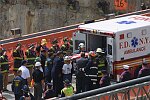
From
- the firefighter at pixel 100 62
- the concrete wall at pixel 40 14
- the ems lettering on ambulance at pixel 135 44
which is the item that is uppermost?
the ems lettering on ambulance at pixel 135 44

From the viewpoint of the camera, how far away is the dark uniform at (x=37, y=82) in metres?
17.4

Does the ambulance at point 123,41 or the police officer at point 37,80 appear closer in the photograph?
the police officer at point 37,80

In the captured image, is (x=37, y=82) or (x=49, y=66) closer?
(x=37, y=82)

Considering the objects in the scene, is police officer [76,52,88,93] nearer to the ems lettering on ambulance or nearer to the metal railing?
the ems lettering on ambulance

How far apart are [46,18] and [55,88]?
18181 mm

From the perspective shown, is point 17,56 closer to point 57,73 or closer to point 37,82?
point 57,73

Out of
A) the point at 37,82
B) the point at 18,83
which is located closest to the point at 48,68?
the point at 37,82

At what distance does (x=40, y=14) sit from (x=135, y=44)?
56.7 feet

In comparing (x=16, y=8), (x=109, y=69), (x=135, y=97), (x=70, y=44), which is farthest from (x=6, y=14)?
(x=135, y=97)

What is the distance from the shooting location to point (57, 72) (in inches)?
717

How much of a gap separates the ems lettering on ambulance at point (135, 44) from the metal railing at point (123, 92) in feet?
14.5

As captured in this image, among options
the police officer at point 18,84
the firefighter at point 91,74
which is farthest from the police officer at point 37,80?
the firefighter at point 91,74

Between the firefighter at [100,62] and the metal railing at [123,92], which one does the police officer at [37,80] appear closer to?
the firefighter at [100,62]

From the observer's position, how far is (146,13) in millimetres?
28031
